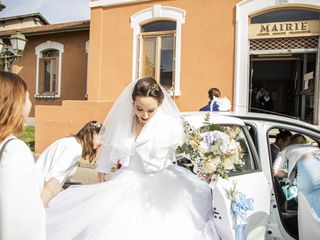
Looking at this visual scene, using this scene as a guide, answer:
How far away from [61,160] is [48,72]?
40.4ft

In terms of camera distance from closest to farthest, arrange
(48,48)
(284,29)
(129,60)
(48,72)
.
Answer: (284,29)
(129,60)
(48,48)
(48,72)

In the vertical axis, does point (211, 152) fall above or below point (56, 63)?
below

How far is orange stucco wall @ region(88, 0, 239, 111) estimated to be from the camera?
8398 mm

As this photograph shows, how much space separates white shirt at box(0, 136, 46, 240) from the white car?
149 cm

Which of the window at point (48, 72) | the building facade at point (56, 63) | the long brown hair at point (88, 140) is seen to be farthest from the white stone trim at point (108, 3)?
the long brown hair at point (88, 140)

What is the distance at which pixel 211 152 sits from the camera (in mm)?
2326

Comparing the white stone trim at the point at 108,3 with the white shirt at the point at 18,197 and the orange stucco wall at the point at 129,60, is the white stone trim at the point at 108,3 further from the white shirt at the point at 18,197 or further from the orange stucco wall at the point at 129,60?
the white shirt at the point at 18,197

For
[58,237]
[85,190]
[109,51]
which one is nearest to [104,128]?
[85,190]

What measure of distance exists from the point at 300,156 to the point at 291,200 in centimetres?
56

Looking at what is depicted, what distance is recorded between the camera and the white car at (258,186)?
2541mm

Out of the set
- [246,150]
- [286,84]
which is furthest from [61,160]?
[286,84]

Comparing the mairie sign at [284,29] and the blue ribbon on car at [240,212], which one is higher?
the mairie sign at [284,29]

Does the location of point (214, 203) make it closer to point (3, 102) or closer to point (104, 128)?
point (104, 128)

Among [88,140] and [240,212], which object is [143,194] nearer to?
[240,212]
